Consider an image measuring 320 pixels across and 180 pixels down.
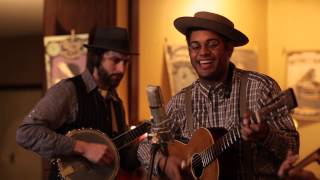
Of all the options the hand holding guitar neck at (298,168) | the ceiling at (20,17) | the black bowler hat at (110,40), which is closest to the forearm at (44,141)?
the black bowler hat at (110,40)

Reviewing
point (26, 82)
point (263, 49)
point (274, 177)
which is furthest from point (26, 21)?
point (274, 177)

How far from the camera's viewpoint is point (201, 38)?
229cm

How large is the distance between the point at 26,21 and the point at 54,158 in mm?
3466

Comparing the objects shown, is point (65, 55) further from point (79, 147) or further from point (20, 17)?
point (20, 17)

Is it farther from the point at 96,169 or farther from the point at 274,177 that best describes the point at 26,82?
the point at 274,177

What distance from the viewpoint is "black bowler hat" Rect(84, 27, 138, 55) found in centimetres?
287

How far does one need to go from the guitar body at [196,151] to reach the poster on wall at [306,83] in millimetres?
2220

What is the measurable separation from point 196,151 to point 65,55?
4.95 feet

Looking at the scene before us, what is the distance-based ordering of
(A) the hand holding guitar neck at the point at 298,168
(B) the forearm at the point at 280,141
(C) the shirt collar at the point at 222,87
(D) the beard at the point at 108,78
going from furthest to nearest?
(D) the beard at the point at 108,78, (C) the shirt collar at the point at 222,87, (B) the forearm at the point at 280,141, (A) the hand holding guitar neck at the point at 298,168

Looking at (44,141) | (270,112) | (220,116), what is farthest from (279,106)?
(44,141)

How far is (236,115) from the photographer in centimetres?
219

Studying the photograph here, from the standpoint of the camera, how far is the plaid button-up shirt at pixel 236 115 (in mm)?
2029

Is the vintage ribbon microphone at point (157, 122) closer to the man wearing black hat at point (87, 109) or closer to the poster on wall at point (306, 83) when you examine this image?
the man wearing black hat at point (87, 109)

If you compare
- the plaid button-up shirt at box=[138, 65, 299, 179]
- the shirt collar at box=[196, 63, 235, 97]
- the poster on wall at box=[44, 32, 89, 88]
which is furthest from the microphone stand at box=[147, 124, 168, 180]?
the poster on wall at box=[44, 32, 89, 88]
